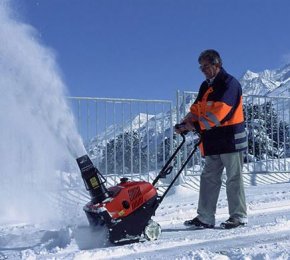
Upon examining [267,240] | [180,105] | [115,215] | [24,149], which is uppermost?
[180,105]

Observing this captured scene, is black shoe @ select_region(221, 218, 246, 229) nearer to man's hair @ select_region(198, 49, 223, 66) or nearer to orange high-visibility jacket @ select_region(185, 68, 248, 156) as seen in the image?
orange high-visibility jacket @ select_region(185, 68, 248, 156)

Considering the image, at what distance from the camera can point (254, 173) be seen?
32.4ft

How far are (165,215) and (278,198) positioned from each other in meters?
1.82

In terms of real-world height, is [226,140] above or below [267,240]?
above

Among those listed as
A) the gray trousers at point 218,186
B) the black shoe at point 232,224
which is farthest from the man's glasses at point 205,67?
the black shoe at point 232,224

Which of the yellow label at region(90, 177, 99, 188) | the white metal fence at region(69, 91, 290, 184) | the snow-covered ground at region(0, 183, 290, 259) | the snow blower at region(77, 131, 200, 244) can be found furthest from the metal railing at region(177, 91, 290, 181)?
the yellow label at region(90, 177, 99, 188)

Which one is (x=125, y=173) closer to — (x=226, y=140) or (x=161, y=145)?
(x=161, y=145)

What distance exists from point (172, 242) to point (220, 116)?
50.3 inches

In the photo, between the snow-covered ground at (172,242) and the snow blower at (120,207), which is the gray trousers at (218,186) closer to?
the snow-covered ground at (172,242)

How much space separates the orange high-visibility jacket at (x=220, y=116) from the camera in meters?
4.73

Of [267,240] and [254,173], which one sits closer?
[267,240]

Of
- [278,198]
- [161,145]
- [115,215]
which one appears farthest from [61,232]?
[161,145]

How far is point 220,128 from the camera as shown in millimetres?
4918

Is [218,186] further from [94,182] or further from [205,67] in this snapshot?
[94,182]
